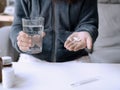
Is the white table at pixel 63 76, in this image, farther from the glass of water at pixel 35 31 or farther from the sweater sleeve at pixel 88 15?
the sweater sleeve at pixel 88 15

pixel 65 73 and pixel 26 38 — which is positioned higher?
pixel 26 38

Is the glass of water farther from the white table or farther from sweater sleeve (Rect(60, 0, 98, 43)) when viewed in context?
sweater sleeve (Rect(60, 0, 98, 43))

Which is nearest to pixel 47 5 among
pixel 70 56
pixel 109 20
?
pixel 70 56

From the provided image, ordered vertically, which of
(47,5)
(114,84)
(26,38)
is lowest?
(114,84)

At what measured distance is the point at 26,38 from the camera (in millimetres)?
1041

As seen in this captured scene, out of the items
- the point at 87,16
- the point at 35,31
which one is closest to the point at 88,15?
the point at 87,16

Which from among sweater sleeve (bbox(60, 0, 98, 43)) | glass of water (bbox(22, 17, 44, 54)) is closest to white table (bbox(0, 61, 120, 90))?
glass of water (bbox(22, 17, 44, 54))

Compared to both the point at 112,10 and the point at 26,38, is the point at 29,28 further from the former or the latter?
the point at 112,10

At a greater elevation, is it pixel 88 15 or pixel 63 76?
pixel 88 15

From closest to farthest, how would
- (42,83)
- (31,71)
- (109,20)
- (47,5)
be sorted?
(42,83)
(31,71)
(47,5)
(109,20)

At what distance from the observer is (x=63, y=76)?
991mm

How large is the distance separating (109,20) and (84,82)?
134cm

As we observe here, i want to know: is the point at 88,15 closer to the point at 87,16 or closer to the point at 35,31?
the point at 87,16

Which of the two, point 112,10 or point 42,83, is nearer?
point 42,83
